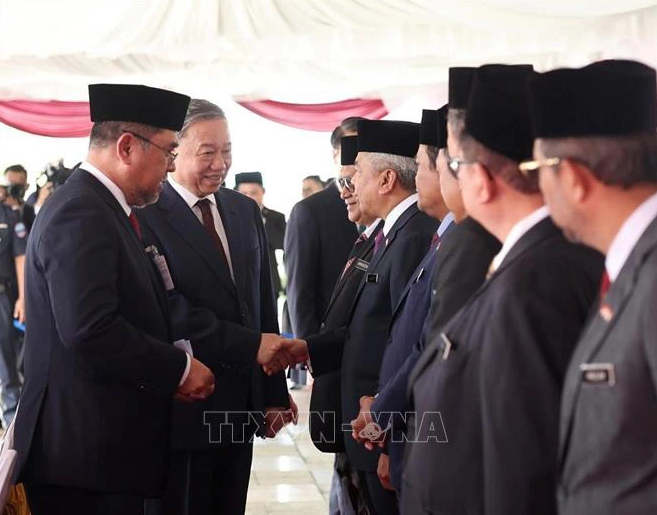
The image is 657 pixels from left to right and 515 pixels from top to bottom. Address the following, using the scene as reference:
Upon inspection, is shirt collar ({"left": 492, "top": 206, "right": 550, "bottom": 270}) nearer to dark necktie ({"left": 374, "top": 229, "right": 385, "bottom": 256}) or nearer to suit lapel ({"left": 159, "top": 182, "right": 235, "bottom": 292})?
dark necktie ({"left": 374, "top": 229, "right": 385, "bottom": 256})

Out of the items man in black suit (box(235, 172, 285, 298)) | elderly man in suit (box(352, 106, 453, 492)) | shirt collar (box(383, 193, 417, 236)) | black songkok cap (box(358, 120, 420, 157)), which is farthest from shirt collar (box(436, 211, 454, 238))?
man in black suit (box(235, 172, 285, 298))

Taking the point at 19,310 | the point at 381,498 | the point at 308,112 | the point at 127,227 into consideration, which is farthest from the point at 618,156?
the point at 308,112

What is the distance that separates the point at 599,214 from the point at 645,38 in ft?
13.4

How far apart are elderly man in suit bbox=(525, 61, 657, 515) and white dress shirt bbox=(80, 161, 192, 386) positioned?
4.62 feet

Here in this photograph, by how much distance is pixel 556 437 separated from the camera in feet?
5.91

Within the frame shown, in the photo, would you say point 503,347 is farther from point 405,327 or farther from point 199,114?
point 199,114

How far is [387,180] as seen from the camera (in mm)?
3355

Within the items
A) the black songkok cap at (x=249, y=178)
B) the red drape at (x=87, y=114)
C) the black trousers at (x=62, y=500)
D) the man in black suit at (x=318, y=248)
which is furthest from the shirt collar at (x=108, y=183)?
the red drape at (x=87, y=114)

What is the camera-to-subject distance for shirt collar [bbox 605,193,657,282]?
1567 mm

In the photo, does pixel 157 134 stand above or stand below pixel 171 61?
below

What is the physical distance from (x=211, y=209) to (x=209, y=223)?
0.06 metres

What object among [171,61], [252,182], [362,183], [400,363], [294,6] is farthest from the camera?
[252,182]

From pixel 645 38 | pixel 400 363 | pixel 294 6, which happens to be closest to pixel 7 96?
pixel 294 6

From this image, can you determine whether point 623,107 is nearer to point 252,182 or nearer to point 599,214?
point 599,214
